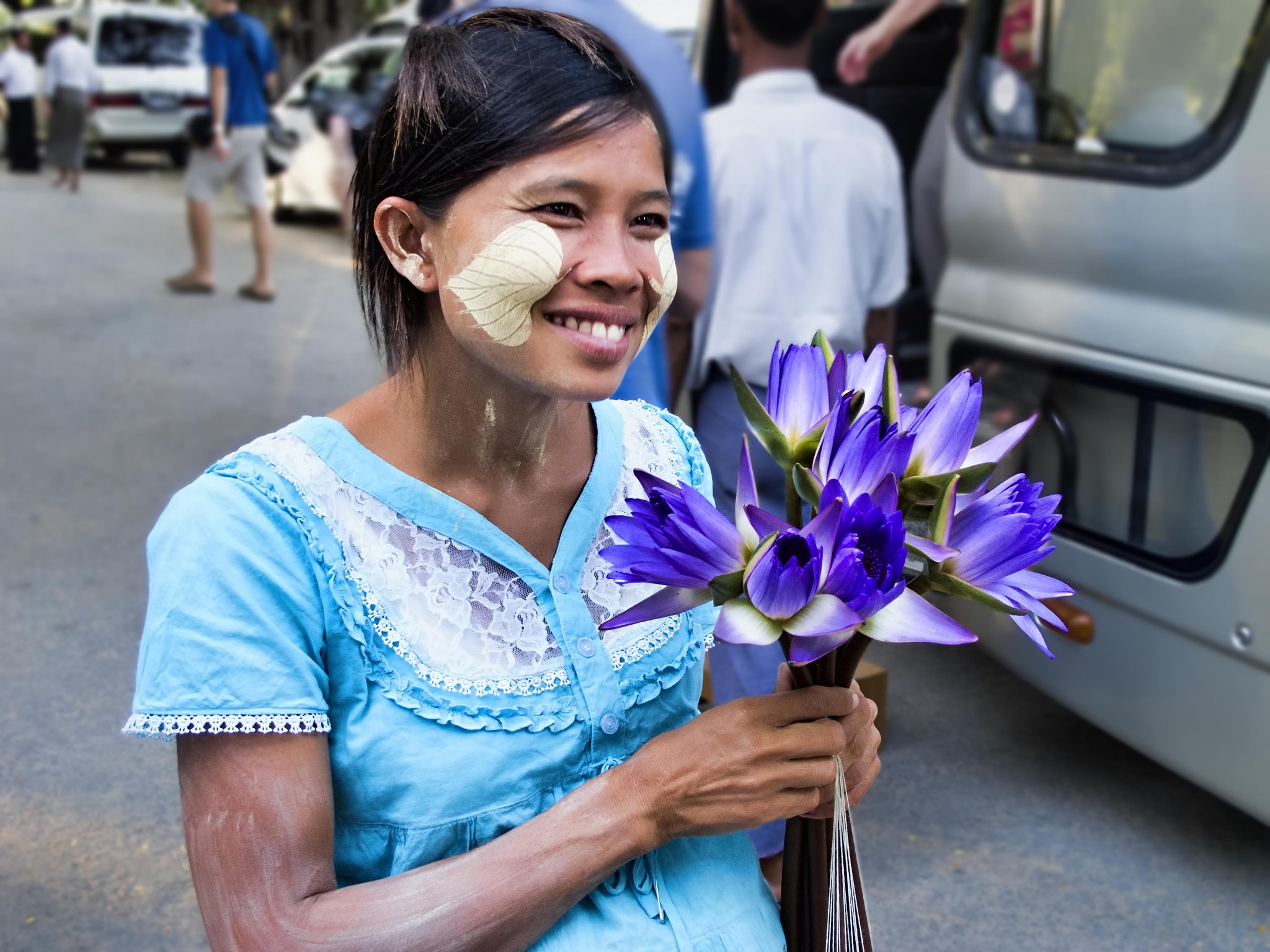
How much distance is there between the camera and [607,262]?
135 cm

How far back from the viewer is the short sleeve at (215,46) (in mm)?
8383

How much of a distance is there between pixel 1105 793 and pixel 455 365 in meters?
2.58

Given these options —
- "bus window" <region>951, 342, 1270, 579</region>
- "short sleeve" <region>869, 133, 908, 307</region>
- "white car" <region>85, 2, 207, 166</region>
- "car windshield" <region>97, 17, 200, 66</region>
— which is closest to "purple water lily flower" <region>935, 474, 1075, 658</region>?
"bus window" <region>951, 342, 1270, 579</region>

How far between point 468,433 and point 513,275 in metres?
0.22

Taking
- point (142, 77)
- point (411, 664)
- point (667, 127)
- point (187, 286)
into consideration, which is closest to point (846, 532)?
point (411, 664)

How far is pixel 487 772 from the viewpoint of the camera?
4.44ft

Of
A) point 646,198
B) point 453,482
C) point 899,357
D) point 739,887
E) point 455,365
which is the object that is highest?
point 646,198

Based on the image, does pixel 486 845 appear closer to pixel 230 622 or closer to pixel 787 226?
pixel 230 622

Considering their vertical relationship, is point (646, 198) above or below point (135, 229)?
above

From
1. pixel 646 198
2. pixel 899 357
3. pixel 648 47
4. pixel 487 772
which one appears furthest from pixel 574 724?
pixel 899 357

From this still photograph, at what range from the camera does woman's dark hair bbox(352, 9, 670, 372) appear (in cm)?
133

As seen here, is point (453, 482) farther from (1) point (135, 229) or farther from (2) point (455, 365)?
(1) point (135, 229)

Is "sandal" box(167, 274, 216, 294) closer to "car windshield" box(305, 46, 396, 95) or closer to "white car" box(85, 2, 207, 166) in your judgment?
"car windshield" box(305, 46, 396, 95)

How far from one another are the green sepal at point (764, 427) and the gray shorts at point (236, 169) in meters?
7.85
